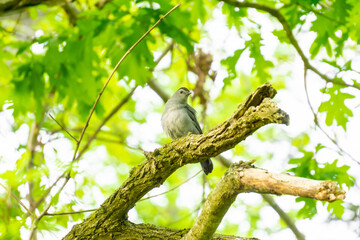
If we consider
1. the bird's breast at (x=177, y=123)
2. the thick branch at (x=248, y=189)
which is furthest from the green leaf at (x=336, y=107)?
the thick branch at (x=248, y=189)

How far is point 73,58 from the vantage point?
5008 millimetres

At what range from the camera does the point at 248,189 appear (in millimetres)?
2797

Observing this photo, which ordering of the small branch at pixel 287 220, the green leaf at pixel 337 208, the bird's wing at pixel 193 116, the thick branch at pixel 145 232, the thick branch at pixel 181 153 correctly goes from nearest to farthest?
1. the thick branch at pixel 181 153
2. the thick branch at pixel 145 232
3. the green leaf at pixel 337 208
4. the small branch at pixel 287 220
5. the bird's wing at pixel 193 116

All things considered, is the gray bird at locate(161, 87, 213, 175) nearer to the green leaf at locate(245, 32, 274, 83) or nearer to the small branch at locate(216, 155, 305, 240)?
the small branch at locate(216, 155, 305, 240)

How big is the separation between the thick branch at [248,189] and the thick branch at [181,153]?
267 mm

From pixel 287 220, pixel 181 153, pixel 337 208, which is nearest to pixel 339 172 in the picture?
pixel 337 208

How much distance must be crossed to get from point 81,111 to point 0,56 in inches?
52.5

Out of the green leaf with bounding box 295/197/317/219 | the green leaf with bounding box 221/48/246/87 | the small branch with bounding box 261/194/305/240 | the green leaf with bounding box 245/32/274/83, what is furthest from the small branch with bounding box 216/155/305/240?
the green leaf with bounding box 245/32/274/83

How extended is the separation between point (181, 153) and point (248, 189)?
781 millimetres

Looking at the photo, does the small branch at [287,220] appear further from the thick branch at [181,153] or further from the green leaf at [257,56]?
the thick branch at [181,153]

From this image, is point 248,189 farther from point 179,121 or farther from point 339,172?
point 179,121

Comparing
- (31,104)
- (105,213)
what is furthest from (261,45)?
(31,104)

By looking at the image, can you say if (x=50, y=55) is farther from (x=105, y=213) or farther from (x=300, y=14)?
(x=300, y=14)

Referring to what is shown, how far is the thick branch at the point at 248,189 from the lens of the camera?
2240 mm
